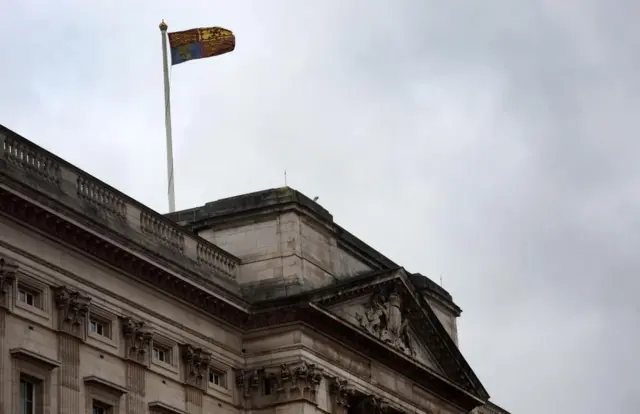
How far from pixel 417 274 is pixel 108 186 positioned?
2592cm

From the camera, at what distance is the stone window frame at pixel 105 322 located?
180ft

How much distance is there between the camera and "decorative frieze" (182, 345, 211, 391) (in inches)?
2356

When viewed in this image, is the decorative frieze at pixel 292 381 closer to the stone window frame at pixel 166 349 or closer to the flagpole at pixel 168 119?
the stone window frame at pixel 166 349

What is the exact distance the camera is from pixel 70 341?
2111 inches

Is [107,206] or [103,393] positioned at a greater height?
[107,206]

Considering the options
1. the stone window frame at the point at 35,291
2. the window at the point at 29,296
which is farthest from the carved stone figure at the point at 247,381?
the window at the point at 29,296

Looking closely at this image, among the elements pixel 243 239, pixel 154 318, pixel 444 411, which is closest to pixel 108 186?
pixel 154 318

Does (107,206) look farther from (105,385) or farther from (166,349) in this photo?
(105,385)

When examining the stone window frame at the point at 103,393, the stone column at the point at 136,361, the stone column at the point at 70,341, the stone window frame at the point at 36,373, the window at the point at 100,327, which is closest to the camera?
the stone window frame at the point at 36,373

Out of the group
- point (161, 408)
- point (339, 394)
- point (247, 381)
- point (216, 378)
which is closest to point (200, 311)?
point (216, 378)

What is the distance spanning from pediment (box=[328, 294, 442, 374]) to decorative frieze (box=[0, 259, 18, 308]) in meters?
16.8

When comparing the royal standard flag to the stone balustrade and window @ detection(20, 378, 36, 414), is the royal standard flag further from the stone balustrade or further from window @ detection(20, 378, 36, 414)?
window @ detection(20, 378, 36, 414)

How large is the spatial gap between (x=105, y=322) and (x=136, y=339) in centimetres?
156

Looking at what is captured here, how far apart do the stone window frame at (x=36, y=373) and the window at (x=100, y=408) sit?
2.62m
